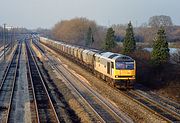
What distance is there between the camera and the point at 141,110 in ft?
74.3

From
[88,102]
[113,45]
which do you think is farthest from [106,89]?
[113,45]

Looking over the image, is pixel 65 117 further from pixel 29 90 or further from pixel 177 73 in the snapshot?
pixel 177 73

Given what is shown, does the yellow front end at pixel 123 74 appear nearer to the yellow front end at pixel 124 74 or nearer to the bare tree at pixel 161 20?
the yellow front end at pixel 124 74

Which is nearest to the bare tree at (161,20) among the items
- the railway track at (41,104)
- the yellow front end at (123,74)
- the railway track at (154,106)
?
the railway track at (41,104)

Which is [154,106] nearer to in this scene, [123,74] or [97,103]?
[97,103]

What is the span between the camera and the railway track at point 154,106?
819 inches

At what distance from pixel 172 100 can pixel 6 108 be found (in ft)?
37.5

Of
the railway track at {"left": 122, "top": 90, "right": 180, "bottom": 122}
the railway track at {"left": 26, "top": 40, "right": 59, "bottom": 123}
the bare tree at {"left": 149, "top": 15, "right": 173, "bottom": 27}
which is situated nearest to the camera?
the railway track at {"left": 26, "top": 40, "right": 59, "bottom": 123}

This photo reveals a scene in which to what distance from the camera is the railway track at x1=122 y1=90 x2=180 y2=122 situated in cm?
2081

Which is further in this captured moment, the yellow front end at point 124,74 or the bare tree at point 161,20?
the bare tree at point 161,20

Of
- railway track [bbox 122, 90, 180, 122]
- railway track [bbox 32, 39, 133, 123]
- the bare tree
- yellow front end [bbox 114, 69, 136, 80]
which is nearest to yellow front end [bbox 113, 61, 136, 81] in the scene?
yellow front end [bbox 114, 69, 136, 80]

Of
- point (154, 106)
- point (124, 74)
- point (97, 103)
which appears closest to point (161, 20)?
point (124, 74)

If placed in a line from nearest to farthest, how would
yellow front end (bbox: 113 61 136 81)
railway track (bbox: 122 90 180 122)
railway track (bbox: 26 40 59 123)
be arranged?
railway track (bbox: 26 40 59 123), railway track (bbox: 122 90 180 122), yellow front end (bbox: 113 61 136 81)

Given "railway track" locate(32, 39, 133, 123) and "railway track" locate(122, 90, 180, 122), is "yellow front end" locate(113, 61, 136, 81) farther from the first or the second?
"railway track" locate(32, 39, 133, 123)
